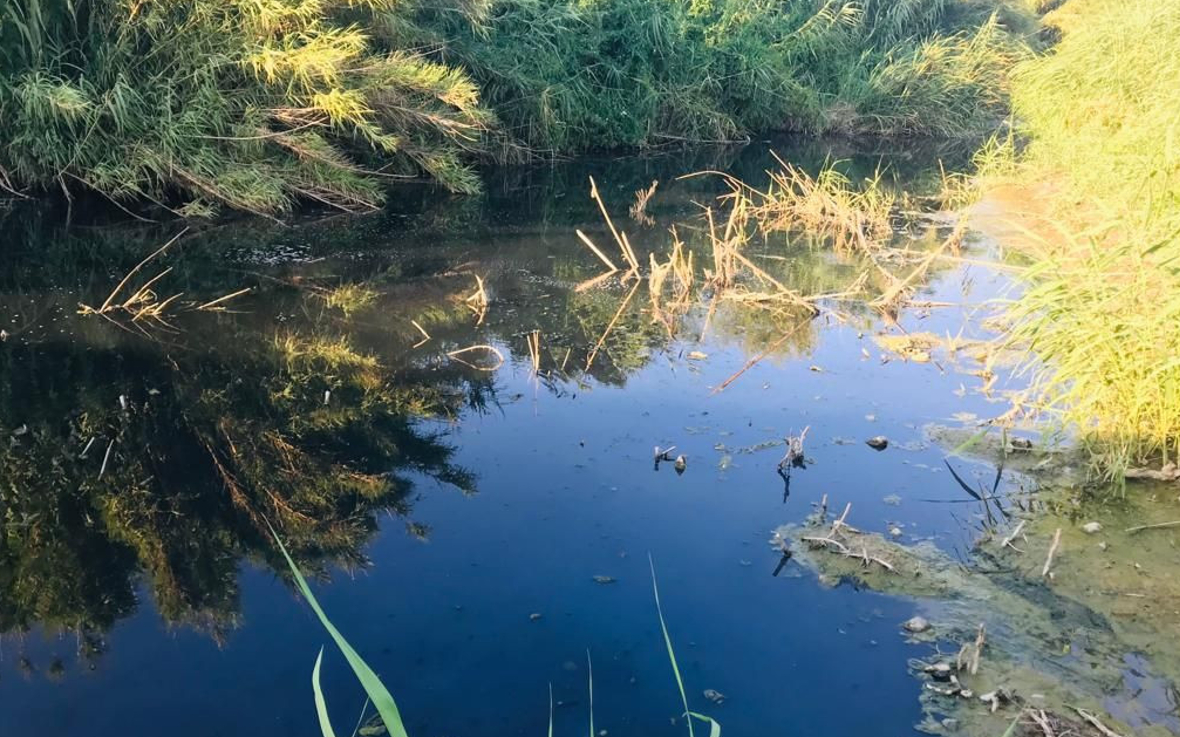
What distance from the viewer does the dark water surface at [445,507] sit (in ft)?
9.62

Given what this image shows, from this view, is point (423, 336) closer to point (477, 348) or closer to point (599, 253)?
point (477, 348)

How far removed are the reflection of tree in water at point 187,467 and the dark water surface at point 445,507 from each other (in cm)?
2

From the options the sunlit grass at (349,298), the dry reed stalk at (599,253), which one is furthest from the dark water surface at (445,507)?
the dry reed stalk at (599,253)

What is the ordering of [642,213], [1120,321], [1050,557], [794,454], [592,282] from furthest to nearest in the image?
[642,213], [592,282], [794,454], [1120,321], [1050,557]

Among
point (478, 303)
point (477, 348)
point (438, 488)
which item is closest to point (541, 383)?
point (477, 348)

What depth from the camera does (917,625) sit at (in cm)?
322

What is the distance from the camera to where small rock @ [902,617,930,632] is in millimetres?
3211

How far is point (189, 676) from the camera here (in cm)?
296

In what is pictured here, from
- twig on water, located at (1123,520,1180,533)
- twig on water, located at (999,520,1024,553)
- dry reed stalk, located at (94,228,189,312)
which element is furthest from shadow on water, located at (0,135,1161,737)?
twig on water, located at (1123,520,1180,533)

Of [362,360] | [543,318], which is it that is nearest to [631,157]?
[543,318]

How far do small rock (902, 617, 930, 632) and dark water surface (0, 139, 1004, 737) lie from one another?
0.19 feet

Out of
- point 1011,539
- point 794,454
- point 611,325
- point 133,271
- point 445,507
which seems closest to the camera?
point 1011,539

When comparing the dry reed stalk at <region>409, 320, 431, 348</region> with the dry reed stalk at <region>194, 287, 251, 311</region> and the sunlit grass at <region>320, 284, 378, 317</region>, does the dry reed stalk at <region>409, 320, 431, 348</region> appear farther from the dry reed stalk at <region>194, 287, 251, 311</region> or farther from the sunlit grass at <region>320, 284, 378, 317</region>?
the dry reed stalk at <region>194, 287, 251, 311</region>

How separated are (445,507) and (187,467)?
4.16ft
